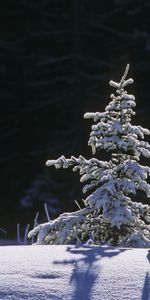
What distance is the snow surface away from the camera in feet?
10.7

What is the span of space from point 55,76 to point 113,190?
14769 mm

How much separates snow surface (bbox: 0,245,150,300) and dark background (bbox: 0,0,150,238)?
14.3 m

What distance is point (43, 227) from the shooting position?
5145 millimetres

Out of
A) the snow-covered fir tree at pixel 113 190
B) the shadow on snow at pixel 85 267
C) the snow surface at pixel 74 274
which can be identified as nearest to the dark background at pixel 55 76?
the snow-covered fir tree at pixel 113 190

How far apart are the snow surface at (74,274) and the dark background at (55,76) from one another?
1429cm

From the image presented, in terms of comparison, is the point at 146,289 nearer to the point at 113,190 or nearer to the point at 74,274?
the point at 74,274

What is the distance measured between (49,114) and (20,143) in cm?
108

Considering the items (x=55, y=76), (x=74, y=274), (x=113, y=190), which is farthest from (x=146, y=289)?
(x=55, y=76)

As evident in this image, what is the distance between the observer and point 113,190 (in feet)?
16.5

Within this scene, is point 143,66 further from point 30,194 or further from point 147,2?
point 30,194

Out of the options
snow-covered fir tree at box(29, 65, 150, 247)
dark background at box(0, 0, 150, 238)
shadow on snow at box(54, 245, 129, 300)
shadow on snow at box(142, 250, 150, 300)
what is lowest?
shadow on snow at box(142, 250, 150, 300)

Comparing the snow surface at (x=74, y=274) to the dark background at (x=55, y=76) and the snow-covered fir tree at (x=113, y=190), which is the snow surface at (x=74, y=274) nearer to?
the snow-covered fir tree at (x=113, y=190)

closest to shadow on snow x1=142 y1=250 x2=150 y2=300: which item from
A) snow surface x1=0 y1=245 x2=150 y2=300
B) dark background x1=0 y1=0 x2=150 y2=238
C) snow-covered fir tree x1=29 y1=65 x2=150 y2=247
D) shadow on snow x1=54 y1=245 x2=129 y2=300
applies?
snow surface x1=0 y1=245 x2=150 y2=300

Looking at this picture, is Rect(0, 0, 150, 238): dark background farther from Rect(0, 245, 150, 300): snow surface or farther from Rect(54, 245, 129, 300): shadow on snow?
Rect(0, 245, 150, 300): snow surface
